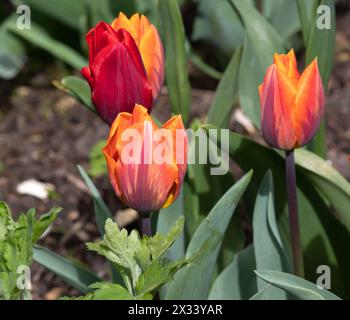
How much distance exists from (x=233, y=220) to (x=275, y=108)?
514 millimetres

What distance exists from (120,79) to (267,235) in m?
0.40

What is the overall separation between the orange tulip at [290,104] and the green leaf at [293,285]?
0.20m

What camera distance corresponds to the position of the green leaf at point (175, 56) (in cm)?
178

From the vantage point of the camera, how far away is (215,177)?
5.93ft

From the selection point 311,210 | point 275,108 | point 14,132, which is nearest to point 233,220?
point 311,210

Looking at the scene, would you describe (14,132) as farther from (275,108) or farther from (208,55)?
(275,108)

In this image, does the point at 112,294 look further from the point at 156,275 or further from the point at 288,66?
the point at 288,66

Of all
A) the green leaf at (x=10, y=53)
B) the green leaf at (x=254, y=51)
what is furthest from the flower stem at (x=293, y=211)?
the green leaf at (x=10, y=53)

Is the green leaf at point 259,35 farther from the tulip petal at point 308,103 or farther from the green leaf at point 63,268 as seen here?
the green leaf at point 63,268

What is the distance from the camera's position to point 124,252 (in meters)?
1.28

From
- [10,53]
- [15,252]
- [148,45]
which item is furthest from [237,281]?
[10,53]

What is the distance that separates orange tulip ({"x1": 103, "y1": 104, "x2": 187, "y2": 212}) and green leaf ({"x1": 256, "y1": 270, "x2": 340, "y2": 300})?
189 millimetres

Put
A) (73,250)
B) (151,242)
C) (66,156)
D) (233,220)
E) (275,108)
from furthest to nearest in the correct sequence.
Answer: (66,156) → (73,250) → (233,220) → (275,108) → (151,242)

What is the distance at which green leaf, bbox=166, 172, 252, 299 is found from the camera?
1.50 m
